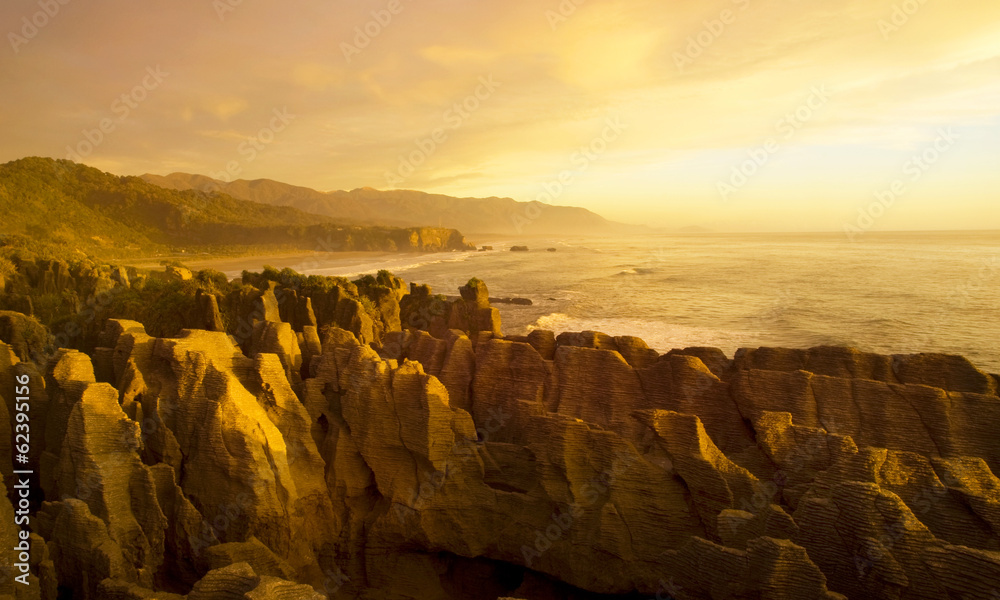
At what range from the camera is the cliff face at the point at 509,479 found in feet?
23.6

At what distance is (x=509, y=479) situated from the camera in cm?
1059

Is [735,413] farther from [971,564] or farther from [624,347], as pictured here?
[971,564]

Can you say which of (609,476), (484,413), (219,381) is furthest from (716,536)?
(219,381)

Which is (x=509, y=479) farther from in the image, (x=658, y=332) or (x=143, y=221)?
(x=143, y=221)

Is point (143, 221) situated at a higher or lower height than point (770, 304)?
higher

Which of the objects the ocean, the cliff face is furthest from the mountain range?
the cliff face

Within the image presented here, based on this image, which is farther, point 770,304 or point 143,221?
point 143,221

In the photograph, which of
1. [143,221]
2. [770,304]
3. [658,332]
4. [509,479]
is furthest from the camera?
[143,221]

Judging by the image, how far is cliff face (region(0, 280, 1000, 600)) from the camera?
23.6ft

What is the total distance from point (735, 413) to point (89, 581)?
11663 mm

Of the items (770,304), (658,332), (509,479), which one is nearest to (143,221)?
(658,332)

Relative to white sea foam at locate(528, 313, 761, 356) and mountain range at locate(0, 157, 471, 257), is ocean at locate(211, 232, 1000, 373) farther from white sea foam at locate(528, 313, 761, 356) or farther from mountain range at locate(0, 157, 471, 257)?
mountain range at locate(0, 157, 471, 257)

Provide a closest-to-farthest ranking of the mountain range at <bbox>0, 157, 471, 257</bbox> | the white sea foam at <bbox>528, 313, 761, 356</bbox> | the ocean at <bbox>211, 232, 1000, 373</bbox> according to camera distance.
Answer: the white sea foam at <bbox>528, 313, 761, 356</bbox>
the ocean at <bbox>211, 232, 1000, 373</bbox>
the mountain range at <bbox>0, 157, 471, 257</bbox>

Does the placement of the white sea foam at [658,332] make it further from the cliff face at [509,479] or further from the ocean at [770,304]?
the cliff face at [509,479]
